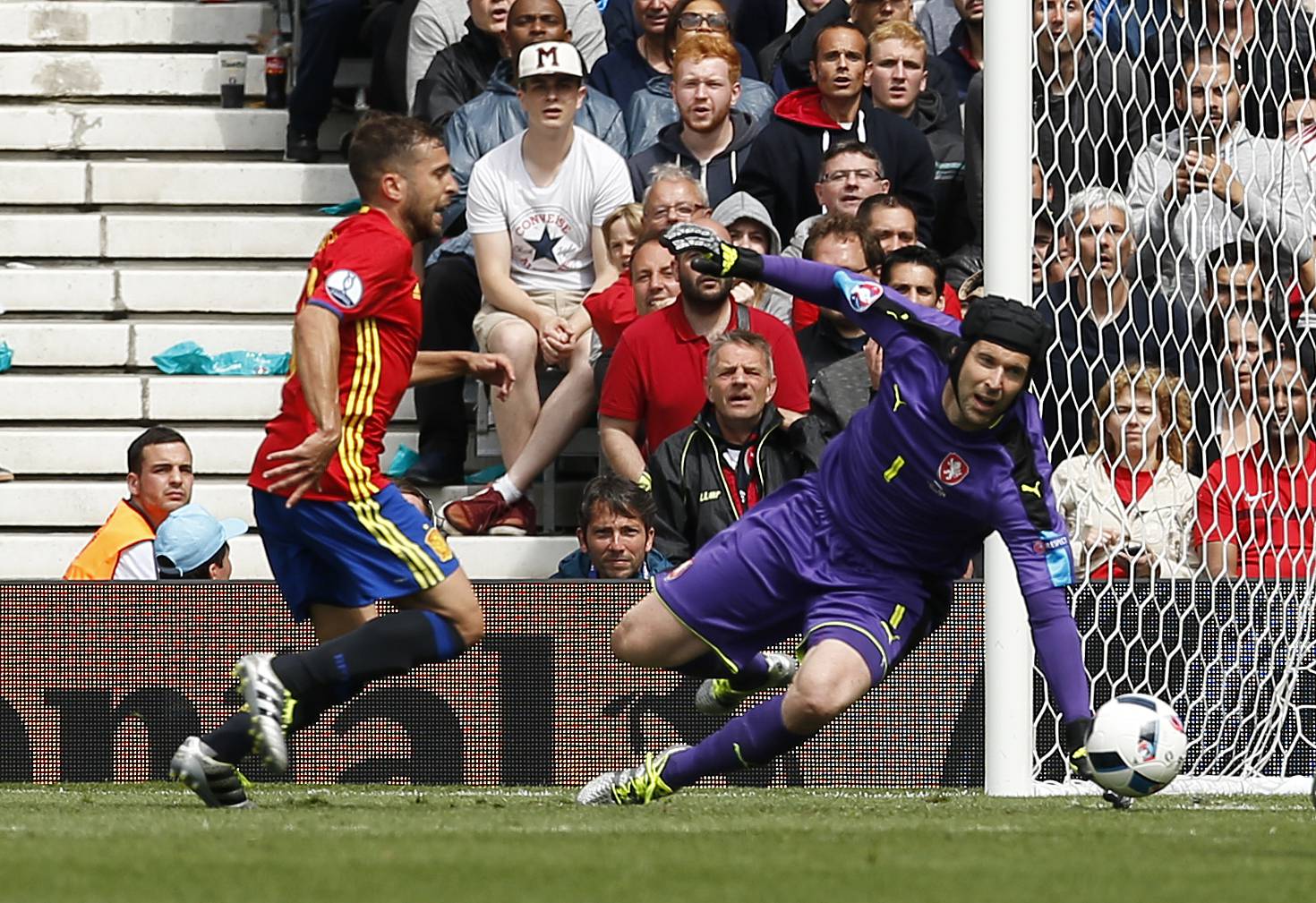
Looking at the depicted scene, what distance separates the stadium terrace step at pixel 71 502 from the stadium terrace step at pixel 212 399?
0.58 metres

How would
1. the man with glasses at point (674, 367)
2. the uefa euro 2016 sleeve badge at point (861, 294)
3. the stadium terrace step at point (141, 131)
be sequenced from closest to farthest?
the uefa euro 2016 sleeve badge at point (861, 294)
the man with glasses at point (674, 367)
the stadium terrace step at point (141, 131)

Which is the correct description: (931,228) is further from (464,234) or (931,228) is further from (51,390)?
(51,390)

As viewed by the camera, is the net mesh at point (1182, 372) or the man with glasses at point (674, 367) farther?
the man with glasses at point (674, 367)

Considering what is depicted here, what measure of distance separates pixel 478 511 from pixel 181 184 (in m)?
3.69

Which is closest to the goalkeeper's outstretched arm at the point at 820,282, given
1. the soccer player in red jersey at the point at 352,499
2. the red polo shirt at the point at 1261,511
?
the soccer player in red jersey at the point at 352,499

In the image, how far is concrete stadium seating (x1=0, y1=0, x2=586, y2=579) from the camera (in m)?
10.9

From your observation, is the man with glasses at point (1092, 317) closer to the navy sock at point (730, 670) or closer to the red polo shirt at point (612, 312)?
the navy sock at point (730, 670)

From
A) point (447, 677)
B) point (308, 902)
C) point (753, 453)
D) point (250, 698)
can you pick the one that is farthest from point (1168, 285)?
point (308, 902)

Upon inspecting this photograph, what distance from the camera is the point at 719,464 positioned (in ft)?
29.8

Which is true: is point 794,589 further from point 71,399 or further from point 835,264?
point 71,399

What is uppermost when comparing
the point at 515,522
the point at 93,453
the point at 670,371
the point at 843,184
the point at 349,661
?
the point at 843,184

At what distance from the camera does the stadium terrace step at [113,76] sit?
13.4 m

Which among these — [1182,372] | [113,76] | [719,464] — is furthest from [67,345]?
[1182,372]

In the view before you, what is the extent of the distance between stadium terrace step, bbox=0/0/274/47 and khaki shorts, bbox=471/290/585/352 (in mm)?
4065
